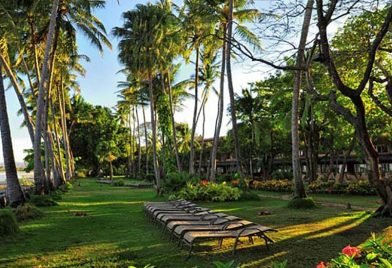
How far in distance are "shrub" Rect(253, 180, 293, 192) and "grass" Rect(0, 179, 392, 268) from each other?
13.1m

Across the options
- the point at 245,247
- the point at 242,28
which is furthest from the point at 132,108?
the point at 245,247

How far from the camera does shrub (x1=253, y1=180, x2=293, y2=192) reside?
25.8 metres

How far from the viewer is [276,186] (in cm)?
2677

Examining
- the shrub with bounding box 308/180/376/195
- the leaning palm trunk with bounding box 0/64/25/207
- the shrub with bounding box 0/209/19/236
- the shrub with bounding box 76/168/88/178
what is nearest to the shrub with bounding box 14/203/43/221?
the leaning palm trunk with bounding box 0/64/25/207

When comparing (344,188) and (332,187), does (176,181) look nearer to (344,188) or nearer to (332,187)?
(332,187)

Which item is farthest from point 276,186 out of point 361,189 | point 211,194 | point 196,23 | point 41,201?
point 41,201

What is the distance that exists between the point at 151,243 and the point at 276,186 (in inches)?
756

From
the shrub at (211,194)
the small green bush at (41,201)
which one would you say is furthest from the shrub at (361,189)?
the small green bush at (41,201)

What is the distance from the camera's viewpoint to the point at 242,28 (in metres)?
20.6

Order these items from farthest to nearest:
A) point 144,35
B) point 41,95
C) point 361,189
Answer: point 144,35, point 361,189, point 41,95

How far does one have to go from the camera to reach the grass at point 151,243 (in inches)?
279

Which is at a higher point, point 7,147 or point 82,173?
point 7,147

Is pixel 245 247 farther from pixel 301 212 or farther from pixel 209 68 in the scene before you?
pixel 209 68

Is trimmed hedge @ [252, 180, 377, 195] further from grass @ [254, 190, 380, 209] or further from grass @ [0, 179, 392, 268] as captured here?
grass @ [0, 179, 392, 268]
